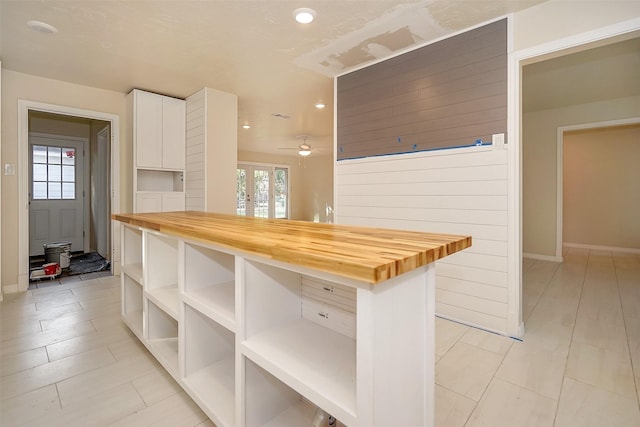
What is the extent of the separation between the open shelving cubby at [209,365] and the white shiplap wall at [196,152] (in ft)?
8.24

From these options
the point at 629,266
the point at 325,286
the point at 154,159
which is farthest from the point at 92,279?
the point at 629,266

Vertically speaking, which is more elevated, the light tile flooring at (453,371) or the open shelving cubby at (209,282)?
the open shelving cubby at (209,282)

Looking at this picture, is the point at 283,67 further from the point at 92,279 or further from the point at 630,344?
the point at 630,344

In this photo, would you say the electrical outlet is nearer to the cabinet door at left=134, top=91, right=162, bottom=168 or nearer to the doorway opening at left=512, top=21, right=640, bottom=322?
the doorway opening at left=512, top=21, right=640, bottom=322

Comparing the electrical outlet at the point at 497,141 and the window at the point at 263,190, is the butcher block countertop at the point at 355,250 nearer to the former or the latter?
the electrical outlet at the point at 497,141

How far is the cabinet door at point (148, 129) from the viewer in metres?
3.84

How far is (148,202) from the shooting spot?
13.0 ft

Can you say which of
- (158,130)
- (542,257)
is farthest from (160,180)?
(542,257)

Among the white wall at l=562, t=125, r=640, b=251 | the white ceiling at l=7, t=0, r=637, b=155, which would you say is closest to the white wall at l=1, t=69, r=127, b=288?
the white ceiling at l=7, t=0, r=637, b=155

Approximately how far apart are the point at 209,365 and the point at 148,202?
3016 millimetres

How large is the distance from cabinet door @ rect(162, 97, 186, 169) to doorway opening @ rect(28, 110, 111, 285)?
5.02 feet

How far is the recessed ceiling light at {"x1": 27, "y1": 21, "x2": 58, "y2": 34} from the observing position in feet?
8.08

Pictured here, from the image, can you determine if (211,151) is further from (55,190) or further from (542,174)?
(542,174)

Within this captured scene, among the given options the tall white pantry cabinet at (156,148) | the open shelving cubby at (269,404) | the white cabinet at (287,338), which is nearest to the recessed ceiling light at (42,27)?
the tall white pantry cabinet at (156,148)
